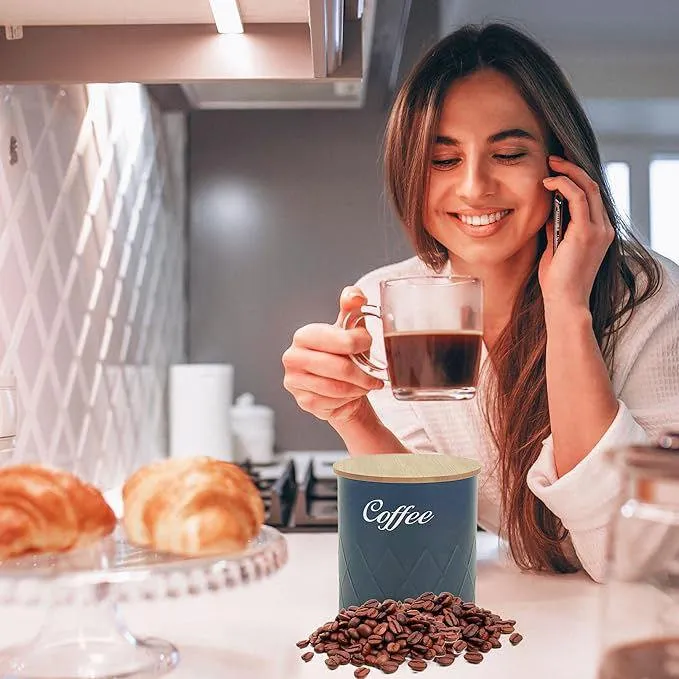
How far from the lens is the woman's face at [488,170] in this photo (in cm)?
115

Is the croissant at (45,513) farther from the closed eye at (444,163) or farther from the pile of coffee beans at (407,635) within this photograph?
the closed eye at (444,163)

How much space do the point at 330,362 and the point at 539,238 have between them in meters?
0.51

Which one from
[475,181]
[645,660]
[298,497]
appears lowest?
[298,497]

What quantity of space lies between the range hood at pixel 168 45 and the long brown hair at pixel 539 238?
16 centimetres

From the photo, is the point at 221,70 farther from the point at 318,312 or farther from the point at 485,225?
the point at 318,312

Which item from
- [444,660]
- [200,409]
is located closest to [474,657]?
[444,660]

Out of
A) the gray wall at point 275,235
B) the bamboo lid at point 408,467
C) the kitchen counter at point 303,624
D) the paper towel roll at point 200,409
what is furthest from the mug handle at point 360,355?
the gray wall at point 275,235

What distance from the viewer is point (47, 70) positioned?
1.03m

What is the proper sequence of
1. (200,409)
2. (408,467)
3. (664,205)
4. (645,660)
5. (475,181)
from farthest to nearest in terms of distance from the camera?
(664,205) < (200,409) < (475,181) < (408,467) < (645,660)

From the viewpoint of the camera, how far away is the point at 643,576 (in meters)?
0.48

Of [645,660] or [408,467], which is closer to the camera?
[645,660]

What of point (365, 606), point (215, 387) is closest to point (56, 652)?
point (365, 606)

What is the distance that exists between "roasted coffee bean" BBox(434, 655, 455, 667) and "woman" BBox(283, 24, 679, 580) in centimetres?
33

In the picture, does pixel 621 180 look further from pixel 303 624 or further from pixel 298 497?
pixel 303 624
